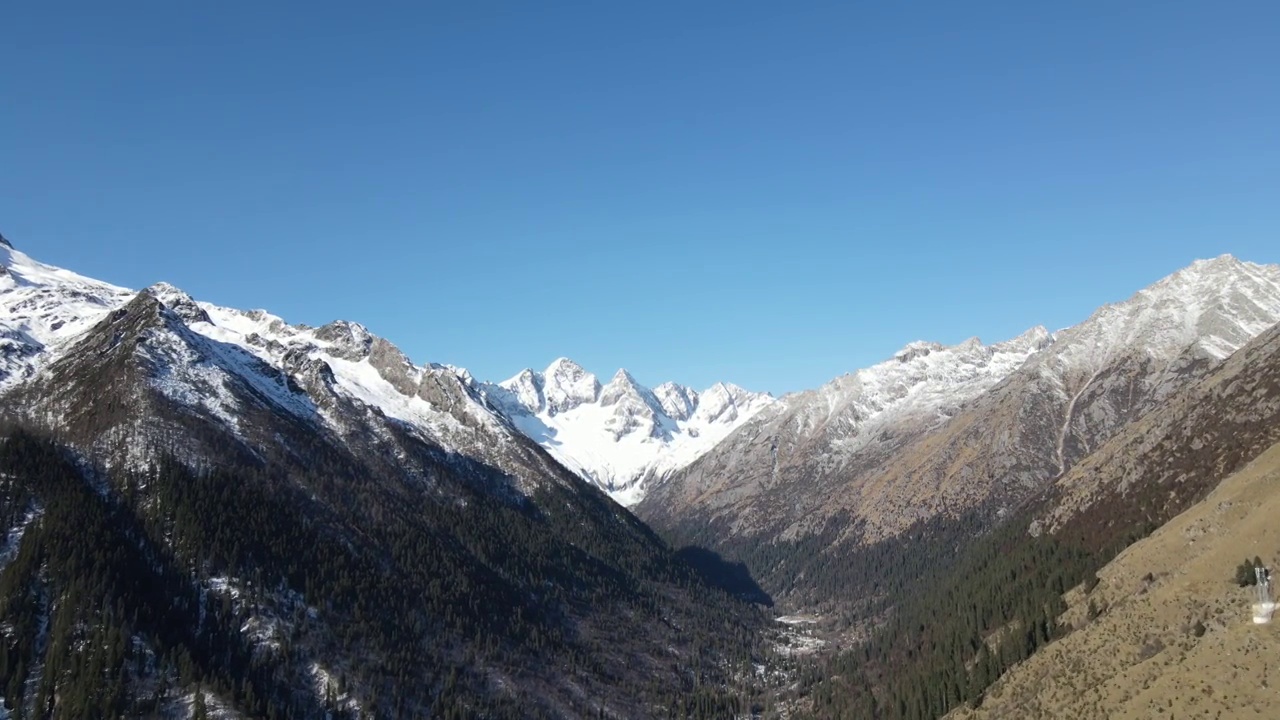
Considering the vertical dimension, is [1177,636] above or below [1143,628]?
below

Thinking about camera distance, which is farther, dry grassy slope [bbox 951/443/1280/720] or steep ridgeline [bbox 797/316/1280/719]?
steep ridgeline [bbox 797/316/1280/719]

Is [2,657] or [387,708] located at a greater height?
[2,657]

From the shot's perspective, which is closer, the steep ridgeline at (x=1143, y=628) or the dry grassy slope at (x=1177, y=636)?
the dry grassy slope at (x=1177, y=636)

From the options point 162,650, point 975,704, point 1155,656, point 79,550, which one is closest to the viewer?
point 1155,656

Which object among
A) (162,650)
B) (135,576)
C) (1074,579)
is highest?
(135,576)

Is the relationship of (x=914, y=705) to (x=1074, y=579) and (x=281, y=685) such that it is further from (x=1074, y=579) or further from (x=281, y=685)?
(x=281, y=685)

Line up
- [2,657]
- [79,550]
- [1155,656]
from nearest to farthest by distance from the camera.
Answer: [1155,656] → [2,657] → [79,550]

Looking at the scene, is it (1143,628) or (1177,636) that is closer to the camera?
(1177,636)

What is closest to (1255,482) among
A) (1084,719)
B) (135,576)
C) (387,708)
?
(1084,719)
